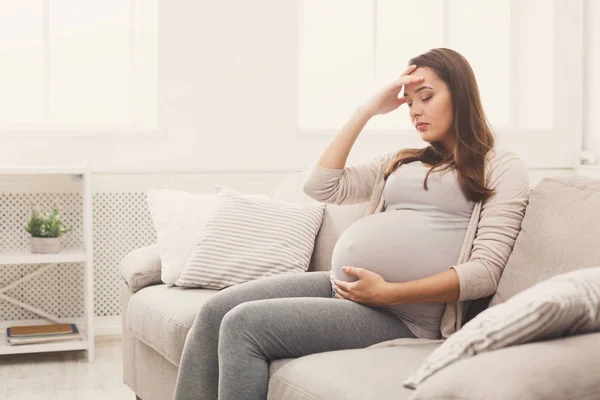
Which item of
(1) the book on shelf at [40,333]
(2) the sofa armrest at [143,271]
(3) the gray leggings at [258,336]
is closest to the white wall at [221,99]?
(1) the book on shelf at [40,333]

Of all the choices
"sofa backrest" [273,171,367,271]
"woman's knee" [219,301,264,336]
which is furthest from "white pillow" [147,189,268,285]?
"woman's knee" [219,301,264,336]

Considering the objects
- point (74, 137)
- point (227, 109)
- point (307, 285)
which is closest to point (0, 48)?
point (74, 137)

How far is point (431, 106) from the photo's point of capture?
2154 millimetres

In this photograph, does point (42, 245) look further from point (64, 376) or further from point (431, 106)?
point (431, 106)

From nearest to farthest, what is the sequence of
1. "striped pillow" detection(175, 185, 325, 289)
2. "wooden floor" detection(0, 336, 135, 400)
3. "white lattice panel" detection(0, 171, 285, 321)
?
"striped pillow" detection(175, 185, 325, 289) < "wooden floor" detection(0, 336, 135, 400) < "white lattice panel" detection(0, 171, 285, 321)

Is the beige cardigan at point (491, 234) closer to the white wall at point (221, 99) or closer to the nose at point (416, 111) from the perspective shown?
the nose at point (416, 111)

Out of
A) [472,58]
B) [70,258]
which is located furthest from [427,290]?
[472,58]

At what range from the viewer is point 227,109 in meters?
4.35

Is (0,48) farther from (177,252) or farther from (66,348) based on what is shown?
(177,252)

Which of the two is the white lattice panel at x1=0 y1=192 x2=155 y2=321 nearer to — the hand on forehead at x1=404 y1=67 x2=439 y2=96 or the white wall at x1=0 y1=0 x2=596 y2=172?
the white wall at x1=0 y1=0 x2=596 y2=172

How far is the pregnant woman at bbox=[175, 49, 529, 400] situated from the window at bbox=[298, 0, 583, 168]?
239 centimetres

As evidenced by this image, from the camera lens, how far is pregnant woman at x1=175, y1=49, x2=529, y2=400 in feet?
6.26

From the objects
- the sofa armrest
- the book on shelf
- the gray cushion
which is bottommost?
the book on shelf

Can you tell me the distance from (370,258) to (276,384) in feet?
1.30
